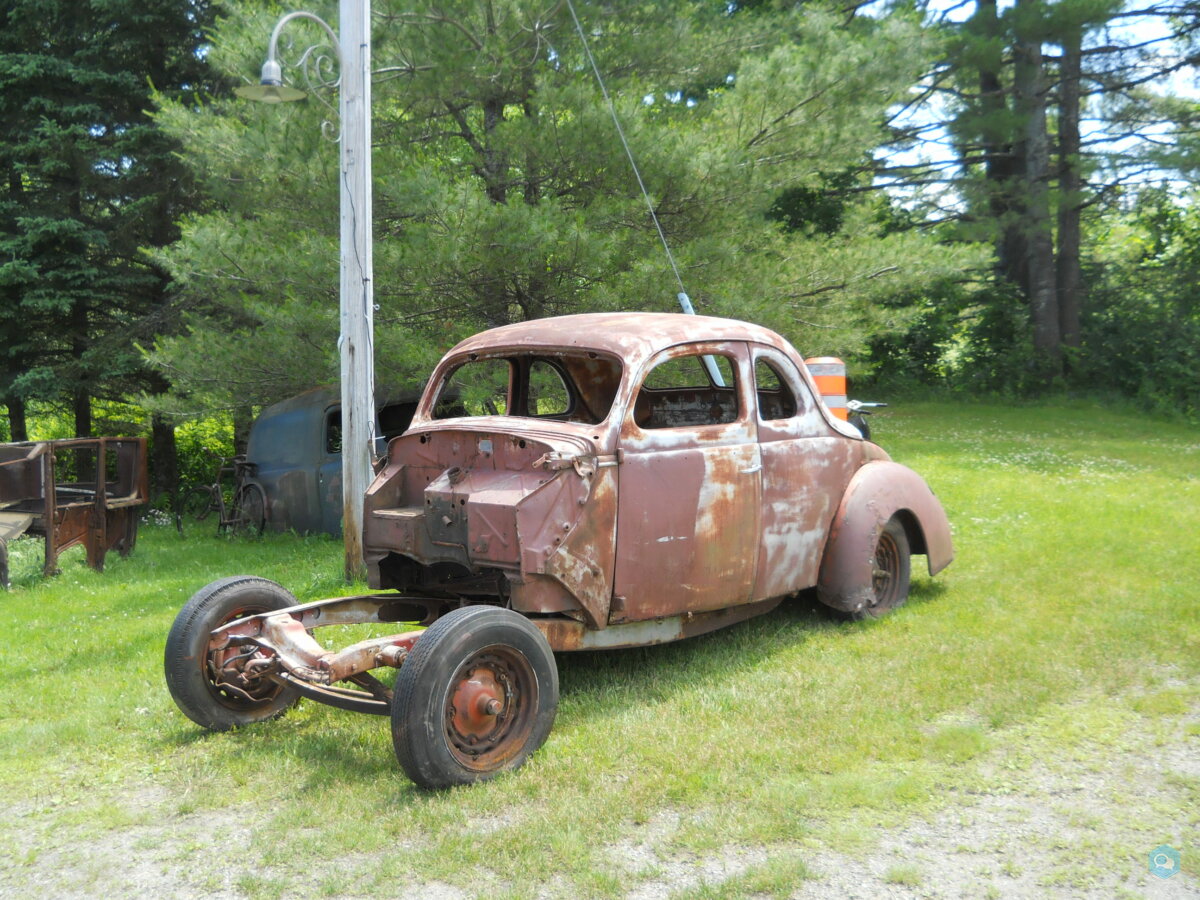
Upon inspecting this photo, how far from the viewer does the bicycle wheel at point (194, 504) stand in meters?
15.9

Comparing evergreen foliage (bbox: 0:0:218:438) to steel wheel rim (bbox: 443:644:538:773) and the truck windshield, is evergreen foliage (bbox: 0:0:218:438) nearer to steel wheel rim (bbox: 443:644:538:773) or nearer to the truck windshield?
the truck windshield

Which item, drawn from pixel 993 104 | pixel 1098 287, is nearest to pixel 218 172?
pixel 993 104

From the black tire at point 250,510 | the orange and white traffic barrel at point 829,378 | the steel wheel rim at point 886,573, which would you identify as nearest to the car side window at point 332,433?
the black tire at point 250,510

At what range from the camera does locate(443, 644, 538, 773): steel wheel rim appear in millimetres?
4562

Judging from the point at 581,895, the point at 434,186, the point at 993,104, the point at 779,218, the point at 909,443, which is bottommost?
the point at 581,895

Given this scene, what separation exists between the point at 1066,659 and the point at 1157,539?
12.3 ft

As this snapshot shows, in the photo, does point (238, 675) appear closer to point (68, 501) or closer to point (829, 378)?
point (829, 378)

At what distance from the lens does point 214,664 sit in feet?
17.1

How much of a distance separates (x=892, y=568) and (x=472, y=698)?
363 cm

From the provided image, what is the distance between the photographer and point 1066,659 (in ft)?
19.8

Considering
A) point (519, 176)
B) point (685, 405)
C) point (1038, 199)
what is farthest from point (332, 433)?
point (1038, 199)

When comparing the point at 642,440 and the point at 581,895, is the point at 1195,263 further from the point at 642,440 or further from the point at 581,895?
the point at 581,895

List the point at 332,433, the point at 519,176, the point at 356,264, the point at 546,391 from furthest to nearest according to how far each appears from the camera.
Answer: the point at 332,433 < the point at 519,176 < the point at 356,264 < the point at 546,391

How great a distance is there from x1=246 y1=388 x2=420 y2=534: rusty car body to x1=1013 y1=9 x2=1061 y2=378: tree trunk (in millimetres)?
14455
